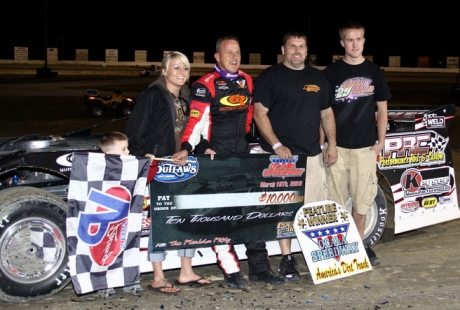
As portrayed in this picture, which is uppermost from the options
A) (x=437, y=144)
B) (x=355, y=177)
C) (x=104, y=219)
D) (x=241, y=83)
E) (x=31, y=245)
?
(x=241, y=83)

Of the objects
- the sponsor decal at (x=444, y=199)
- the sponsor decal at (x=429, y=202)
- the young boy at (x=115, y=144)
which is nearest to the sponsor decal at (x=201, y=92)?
the young boy at (x=115, y=144)

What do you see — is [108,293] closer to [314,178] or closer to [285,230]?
[285,230]

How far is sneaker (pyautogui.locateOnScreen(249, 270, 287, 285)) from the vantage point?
472cm

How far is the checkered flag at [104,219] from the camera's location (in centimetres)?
406

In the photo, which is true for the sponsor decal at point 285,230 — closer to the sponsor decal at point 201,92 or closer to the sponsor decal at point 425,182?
the sponsor decal at point 201,92

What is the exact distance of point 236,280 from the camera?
182 inches

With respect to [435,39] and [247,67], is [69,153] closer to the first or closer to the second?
[247,67]

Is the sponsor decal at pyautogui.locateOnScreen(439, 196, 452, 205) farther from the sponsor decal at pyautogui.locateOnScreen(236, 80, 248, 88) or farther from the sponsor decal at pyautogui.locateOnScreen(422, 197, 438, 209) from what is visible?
the sponsor decal at pyautogui.locateOnScreen(236, 80, 248, 88)

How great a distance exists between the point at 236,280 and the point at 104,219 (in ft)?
3.51

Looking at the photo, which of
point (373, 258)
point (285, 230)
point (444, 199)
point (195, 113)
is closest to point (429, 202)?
point (444, 199)

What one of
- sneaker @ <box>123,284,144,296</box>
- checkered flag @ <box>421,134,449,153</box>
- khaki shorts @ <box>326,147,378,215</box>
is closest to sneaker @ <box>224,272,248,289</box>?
sneaker @ <box>123,284,144,296</box>

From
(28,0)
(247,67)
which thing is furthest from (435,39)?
(28,0)

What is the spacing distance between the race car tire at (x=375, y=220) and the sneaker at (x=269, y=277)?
41.6 inches

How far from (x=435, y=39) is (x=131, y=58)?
1193 inches
